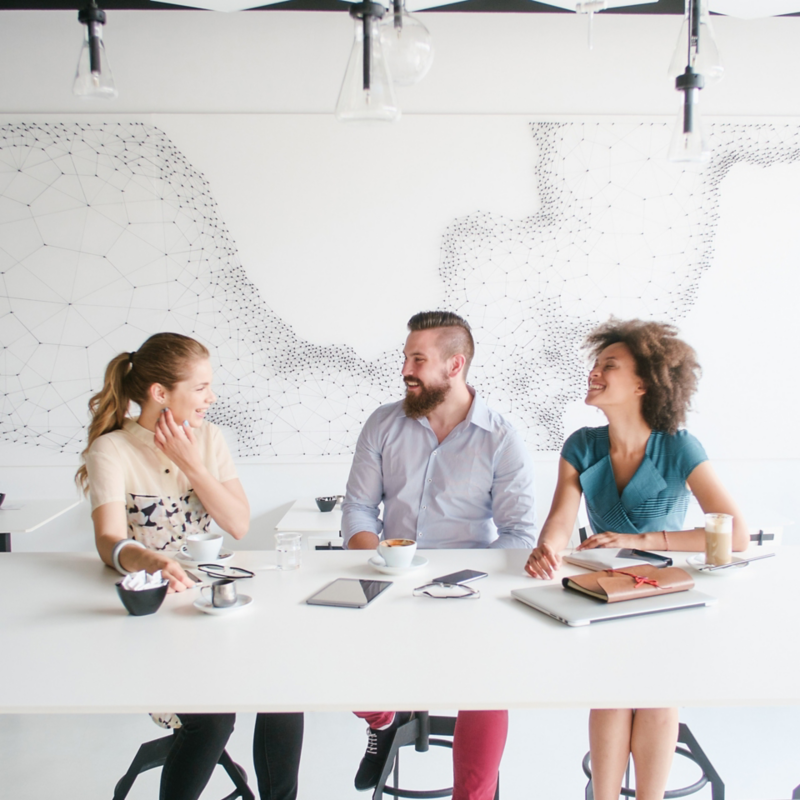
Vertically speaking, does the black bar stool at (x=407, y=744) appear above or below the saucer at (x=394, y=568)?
below

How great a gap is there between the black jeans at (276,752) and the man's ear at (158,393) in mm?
858

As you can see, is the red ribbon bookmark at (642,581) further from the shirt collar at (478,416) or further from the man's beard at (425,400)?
the man's beard at (425,400)

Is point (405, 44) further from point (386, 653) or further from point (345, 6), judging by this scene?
point (345, 6)

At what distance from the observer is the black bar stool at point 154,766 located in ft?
5.26

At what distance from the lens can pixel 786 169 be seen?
3184mm

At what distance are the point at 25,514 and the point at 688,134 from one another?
104 inches

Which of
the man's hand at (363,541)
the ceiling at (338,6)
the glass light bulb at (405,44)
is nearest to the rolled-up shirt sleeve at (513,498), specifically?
the man's hand at (363,541)

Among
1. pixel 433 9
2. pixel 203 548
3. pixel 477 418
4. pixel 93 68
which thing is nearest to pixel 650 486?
pixel 477 418

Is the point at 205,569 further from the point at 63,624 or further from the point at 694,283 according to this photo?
the point at 694,283

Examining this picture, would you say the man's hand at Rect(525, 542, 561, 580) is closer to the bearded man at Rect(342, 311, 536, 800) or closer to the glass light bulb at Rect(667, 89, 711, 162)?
the bearded man at Rect(342, 311, 536, 800)

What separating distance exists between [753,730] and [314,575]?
166cm

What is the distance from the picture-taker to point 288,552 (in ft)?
5.01

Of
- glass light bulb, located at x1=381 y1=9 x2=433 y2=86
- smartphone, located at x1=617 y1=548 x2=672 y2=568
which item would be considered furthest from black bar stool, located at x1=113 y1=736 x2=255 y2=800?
glass light bulb, located at x1=381 y1=9 x2=433 y2=86

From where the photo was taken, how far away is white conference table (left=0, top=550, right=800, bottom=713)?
0.93m
